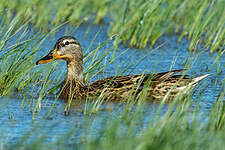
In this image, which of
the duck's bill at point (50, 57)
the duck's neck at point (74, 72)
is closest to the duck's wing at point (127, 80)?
the duck's neck at point (74, 72)

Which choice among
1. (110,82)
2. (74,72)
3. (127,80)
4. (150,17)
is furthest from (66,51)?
(150,17)

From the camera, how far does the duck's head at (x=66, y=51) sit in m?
9.25

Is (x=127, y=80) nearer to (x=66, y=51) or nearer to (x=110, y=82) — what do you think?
(x=110, y=82)

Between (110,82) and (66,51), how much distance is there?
1.15 meters

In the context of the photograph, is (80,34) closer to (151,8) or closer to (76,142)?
(151,8)

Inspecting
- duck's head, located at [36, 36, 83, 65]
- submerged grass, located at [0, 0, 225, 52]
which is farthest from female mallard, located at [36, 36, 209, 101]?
submerged grass, located at [0, 0, 225, 52]

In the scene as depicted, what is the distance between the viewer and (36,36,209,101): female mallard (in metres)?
8.68

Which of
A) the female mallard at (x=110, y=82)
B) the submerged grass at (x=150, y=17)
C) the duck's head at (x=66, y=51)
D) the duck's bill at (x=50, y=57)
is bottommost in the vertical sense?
the female mallard at (x=110, y=82)

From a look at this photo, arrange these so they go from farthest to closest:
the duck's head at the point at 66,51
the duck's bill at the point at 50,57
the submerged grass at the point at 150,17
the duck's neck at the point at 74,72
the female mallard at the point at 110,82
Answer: the submerged grass at the point at 150,17, the duck's neck at the point at 74,72, the duck's head at the point at 66,51, the duck's bill at the point at 50,57, the female mallard at the point at 110,82

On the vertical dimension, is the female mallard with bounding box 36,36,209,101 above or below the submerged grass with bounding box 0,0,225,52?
below

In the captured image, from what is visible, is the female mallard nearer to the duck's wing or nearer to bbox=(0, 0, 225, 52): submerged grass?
the duck's wing

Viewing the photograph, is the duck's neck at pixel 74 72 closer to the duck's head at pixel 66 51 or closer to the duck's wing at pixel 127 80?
the duck's head at pixel 66 51

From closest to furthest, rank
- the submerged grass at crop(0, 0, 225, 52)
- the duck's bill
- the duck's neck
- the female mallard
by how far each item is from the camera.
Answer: the female mallard → the duck's bill → the duck's neck → the submerged grass at crop(0, 0, 225, 52)

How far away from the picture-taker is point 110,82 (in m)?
8.66
